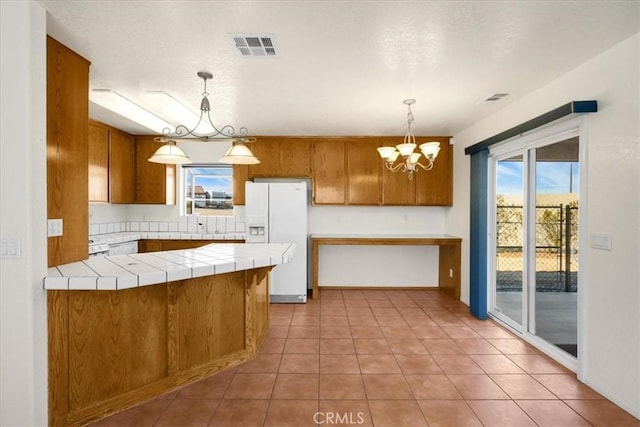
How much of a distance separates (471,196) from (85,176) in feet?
13.1

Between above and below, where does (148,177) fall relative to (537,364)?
above

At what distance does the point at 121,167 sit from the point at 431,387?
4784 mm

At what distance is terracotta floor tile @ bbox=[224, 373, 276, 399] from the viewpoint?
7.70 ft

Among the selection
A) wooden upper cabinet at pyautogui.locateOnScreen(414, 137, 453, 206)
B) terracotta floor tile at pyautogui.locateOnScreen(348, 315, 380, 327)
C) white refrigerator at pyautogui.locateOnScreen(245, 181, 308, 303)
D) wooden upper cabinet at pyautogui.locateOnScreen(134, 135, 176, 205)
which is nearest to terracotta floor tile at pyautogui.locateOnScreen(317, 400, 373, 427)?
terracotta floor tile at pyautogui.locateOnScreen(348, 315, 380, 327)

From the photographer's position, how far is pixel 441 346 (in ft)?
10.4

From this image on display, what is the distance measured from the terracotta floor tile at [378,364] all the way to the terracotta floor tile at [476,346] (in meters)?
0.77

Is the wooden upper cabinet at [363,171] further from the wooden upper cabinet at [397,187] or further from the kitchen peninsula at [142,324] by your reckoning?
the kitchen peninsula at [142,324]

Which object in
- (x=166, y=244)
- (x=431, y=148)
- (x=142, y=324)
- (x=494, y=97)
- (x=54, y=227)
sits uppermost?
(x=494, y=97)

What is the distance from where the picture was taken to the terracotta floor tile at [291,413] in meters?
2.05

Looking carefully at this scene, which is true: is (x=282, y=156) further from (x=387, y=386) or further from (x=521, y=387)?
(x=521, y=387)

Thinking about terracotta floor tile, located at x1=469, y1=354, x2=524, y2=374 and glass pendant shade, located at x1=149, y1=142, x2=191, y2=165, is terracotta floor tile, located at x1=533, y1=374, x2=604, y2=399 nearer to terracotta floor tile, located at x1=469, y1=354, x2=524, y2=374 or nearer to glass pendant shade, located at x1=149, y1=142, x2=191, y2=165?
terracotta floor tile, located at x1=469, y1=354, x2=524, y2=374

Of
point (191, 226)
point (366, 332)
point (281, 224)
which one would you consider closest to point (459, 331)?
point (366, 332)

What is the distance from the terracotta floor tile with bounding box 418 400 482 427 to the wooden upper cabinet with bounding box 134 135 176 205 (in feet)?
14.6

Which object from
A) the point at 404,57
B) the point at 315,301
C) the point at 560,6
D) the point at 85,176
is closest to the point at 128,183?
the point at 85,176
